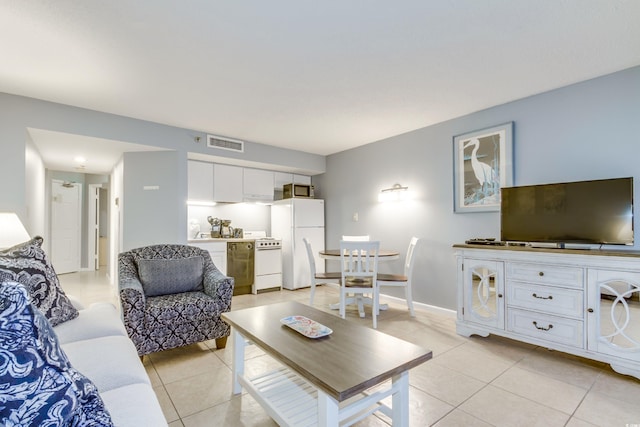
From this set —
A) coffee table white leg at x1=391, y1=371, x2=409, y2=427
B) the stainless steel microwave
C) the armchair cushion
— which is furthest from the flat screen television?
the stainless steel microwave

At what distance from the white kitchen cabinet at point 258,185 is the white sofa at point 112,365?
316 centimetres

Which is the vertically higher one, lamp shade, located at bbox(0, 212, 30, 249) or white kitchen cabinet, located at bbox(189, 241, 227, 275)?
lamp shade, located at bbox(0, 212, 30, 249)

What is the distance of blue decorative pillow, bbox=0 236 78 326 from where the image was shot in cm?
154

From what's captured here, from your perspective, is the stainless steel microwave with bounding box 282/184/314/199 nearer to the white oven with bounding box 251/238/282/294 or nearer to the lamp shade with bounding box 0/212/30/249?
the white oven with bounding box 251/238/282/294

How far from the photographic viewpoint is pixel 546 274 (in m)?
2.50

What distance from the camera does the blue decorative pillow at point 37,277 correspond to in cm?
154

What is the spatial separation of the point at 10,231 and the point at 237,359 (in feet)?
7.84

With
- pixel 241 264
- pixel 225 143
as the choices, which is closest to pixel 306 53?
pixel 225 143

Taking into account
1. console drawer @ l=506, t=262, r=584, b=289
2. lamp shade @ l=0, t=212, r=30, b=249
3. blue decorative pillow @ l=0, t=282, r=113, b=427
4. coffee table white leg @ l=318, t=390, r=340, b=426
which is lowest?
coffee table white leg @ l=318, t=390, r=340, b=426

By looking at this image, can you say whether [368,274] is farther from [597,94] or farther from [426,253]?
[597,94]

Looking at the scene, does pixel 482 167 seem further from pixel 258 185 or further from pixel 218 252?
pixel 218 252

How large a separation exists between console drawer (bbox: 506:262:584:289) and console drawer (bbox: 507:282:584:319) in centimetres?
5

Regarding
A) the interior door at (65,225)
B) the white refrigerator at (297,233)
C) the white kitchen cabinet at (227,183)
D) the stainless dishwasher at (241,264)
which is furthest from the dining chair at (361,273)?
the interior door at (65,225)

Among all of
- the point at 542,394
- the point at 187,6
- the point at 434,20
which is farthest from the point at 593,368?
the point at 187,6
